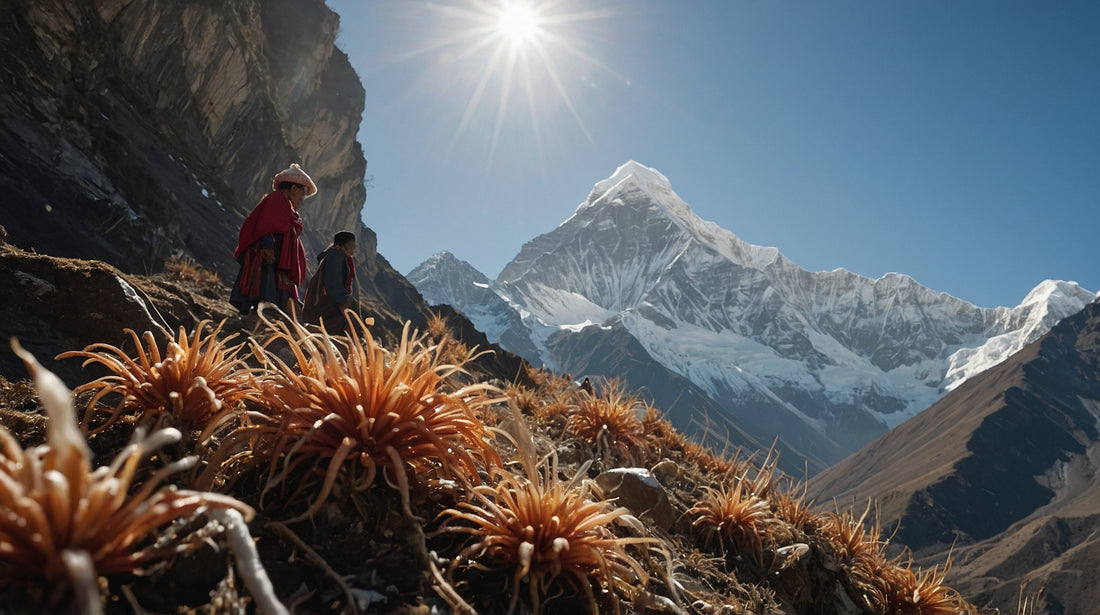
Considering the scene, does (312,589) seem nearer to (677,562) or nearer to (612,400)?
(677,562)

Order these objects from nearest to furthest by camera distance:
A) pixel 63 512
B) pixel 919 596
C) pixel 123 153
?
1. pixel 63 512
2. pixel 919 596
3. pixel 123 153

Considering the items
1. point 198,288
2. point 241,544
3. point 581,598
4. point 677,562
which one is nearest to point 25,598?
point 241,544

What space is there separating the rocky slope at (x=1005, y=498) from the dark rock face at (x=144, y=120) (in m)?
88.5

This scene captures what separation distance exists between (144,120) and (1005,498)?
211198 mm

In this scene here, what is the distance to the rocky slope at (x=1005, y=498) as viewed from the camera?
10125 centimetres

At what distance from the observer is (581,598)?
1.71 meters

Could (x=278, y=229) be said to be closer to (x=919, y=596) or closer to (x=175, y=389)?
(x=175, y=389)

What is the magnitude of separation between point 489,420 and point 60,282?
9.89 ft

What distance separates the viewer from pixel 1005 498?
510 feet

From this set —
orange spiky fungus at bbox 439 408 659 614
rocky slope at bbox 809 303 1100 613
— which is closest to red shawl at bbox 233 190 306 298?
orange spiky fungus at bbox 439 408 659 614

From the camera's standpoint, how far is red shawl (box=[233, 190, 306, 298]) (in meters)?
5.34

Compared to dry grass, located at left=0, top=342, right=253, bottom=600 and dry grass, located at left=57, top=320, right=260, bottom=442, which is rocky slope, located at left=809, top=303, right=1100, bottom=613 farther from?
dry grass, located at left=0, top=342, right=253, bottom=600

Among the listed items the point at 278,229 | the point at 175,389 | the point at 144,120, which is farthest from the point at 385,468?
the point at 144,120

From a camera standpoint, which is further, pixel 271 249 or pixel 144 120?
pixel 144 120
